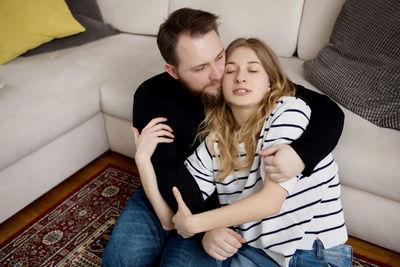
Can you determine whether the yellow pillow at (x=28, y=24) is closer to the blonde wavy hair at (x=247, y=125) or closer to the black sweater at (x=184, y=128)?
the black sweater at (x=184, y=128)

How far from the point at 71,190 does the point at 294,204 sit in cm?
122

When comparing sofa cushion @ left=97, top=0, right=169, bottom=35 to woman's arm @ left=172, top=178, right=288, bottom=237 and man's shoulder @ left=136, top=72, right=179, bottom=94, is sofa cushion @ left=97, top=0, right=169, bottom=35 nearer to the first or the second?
man's shoulder @ left=136, top=72, right=179, bottom=94

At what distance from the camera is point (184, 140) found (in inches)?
48.5

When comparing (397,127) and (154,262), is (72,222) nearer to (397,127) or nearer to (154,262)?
(154,262)

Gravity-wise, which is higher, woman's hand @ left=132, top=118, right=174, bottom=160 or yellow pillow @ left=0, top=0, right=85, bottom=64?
yellow pillow @ left=0, top=0, right=85, bottom=64

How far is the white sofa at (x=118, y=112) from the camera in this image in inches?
47.0

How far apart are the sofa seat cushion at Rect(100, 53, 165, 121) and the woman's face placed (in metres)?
0.70

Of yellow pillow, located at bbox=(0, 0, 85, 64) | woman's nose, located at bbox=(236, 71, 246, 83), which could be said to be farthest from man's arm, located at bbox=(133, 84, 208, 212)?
yellow pillow, located at bbox=(0, 0, 85, 64)

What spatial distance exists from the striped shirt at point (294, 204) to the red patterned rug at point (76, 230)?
17.8 inches

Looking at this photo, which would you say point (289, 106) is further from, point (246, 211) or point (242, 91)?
point (246, 211)

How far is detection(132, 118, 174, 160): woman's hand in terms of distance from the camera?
1.09m

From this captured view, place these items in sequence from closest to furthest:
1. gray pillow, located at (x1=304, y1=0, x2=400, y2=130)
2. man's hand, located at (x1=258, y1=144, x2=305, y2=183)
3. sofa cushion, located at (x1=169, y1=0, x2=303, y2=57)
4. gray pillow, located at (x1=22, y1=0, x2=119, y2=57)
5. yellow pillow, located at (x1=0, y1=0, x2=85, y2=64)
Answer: man's hand, located at (x1=258, y1=144, x2=305, y2=183)
gray pillow, located at (x1=304, y1=0, x2=400, y2=130)
sofa cushion, located at (x1=169, y1=0, x2=303, y2=57)
yellow pillow, located at (x1=0, y1=0, x2=85, y2=64)
gray pillow, located at (x1=22, y1=0, x2=119, y2=57)

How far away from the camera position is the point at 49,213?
5.21ft

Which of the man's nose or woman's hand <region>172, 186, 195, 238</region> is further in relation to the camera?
the man's nose
